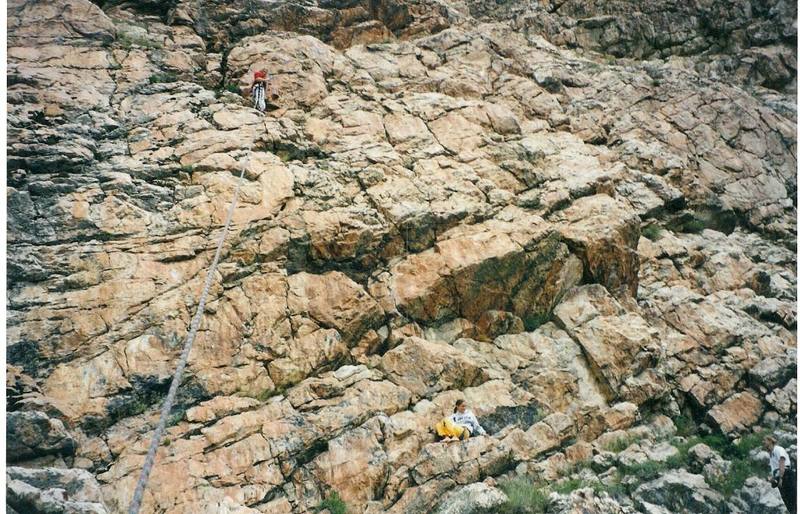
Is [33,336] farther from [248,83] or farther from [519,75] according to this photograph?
[519,75]

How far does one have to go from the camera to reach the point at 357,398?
9.98 m

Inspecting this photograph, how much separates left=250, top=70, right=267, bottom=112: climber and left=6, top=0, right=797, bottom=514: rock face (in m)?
0.38

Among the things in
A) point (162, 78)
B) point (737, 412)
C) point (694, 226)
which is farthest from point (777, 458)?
point (162, 78)

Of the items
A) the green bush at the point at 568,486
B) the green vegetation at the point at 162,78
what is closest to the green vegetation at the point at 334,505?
the green bush at the point at 568,486

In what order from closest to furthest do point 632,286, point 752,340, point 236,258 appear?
point 236,258 → point 752,340 → point 632,286

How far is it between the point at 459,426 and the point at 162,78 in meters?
12.7

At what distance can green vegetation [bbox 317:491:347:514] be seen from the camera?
28.0 ft

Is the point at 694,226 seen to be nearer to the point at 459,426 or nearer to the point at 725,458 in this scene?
the point at 725,458

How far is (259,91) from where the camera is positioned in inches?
579

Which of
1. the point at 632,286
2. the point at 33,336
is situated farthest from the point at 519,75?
the point at 33,336

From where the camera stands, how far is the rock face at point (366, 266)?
29.3 ft

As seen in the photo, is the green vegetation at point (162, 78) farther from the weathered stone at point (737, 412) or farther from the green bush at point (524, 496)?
the weathered stone at point (737, 412)

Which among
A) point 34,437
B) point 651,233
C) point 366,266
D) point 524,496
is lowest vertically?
point 524,496

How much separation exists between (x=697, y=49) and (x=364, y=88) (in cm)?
1593
